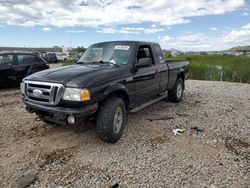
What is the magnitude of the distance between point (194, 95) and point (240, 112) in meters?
2.45

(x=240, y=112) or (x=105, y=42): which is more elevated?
(x=105, y=42)

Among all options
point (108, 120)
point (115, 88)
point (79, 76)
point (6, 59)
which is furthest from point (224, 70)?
point (79, 76)

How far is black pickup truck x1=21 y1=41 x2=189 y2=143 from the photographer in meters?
3.67

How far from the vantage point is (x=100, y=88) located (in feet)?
12.6

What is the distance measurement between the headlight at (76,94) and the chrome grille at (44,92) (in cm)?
8

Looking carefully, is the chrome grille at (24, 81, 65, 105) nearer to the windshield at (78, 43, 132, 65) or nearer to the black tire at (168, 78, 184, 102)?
the windshield at (78, 43, 132, 65)

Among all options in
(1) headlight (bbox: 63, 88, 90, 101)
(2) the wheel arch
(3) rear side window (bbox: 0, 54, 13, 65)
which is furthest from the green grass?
(1) headlight (bbox: 63, 88, 90, 101)

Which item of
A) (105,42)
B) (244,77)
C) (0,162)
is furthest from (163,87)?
(244,77)

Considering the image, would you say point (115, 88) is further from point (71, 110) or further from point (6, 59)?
point (6, 59)

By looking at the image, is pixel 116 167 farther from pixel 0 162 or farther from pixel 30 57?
pixel 30 57

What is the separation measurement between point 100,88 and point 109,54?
4.48 feet

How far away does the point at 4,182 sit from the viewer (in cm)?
314

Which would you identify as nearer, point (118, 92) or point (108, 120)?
point (108, 120)

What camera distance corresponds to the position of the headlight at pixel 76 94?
11.8 ft
